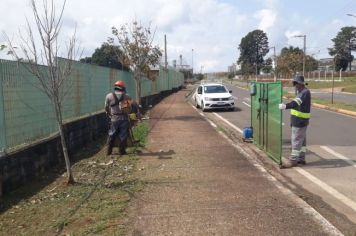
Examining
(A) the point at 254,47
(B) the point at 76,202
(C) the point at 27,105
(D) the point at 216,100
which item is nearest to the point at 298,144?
(B) the point at 76,202

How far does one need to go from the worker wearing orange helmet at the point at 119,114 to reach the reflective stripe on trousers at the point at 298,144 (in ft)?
12.2

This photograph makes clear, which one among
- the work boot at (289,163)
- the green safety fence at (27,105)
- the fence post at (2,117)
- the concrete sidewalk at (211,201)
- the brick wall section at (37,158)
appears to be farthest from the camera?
the work boot at (289,163)

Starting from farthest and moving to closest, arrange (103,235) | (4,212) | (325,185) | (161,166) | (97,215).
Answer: (161,166)
(325,185)
(4,212)
(97,215)
(103,235)

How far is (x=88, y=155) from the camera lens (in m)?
11.8

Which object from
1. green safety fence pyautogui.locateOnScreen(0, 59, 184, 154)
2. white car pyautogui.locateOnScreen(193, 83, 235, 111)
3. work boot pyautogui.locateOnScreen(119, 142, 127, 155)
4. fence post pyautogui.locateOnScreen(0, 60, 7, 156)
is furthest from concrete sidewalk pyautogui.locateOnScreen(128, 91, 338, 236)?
white car pyautogui.locateOnScreen(193, 83, 235, 111)

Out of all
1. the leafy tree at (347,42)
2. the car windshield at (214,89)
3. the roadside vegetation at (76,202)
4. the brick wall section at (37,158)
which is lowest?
the roadside vegetation at (76,202)

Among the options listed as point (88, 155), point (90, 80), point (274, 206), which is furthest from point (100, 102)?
point (274, 206)

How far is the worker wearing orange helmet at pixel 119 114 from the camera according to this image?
11.2m

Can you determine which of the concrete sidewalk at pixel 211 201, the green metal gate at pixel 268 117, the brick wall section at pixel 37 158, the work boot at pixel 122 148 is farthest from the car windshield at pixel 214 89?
the work boot at pixel 122 148

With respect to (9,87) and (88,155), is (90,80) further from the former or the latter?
(9,87)

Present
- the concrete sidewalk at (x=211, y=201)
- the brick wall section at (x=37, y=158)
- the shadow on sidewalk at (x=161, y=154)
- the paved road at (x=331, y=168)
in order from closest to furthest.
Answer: the concrete sidewalk at (x=211, y=201)
the paved road at (x=331, y=168)
the brick wall section at (x=37, y=158)
the shadow on sidewalk at (x=161, y=154)

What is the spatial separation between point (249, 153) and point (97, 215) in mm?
5625

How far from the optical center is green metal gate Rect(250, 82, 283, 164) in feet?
32.3

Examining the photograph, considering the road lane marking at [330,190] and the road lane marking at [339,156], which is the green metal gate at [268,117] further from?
the road lane marking at [339,156]
